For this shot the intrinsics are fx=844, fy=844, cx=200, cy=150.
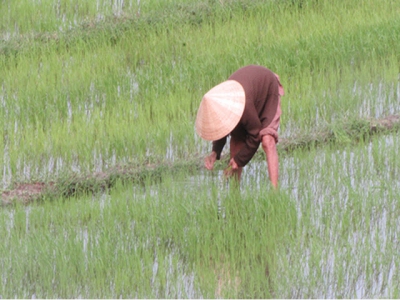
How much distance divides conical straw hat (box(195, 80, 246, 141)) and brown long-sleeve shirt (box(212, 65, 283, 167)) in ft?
0.33

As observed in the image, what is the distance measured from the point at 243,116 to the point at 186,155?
3.82 ft

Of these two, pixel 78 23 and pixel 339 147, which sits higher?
pixel 78 23

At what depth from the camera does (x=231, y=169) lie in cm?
479

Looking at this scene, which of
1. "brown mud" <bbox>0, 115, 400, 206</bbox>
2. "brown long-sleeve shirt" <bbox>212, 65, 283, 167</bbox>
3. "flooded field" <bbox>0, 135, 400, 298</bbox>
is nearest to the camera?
"flooded field" <bbox>0, 135, 400, 298</bbox>

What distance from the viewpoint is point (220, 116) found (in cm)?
439

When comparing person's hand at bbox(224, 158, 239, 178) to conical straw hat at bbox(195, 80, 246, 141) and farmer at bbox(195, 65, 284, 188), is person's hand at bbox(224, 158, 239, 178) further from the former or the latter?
conical straw hat at bbox(195, 80, 246, 141)

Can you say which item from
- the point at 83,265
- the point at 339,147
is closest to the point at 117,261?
the point at 83,265

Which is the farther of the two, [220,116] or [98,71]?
[98,71]

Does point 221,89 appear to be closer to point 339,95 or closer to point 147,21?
point 339,95

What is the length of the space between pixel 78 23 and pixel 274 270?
4.04 m

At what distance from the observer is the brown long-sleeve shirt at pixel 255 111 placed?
179 inches

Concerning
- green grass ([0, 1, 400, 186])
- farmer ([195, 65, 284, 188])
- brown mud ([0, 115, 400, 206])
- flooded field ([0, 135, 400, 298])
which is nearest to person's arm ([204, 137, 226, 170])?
farmer ([195, 65, 284, 188])

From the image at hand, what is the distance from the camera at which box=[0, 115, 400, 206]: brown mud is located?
209 inches

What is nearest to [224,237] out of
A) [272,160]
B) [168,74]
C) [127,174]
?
[272,160]
